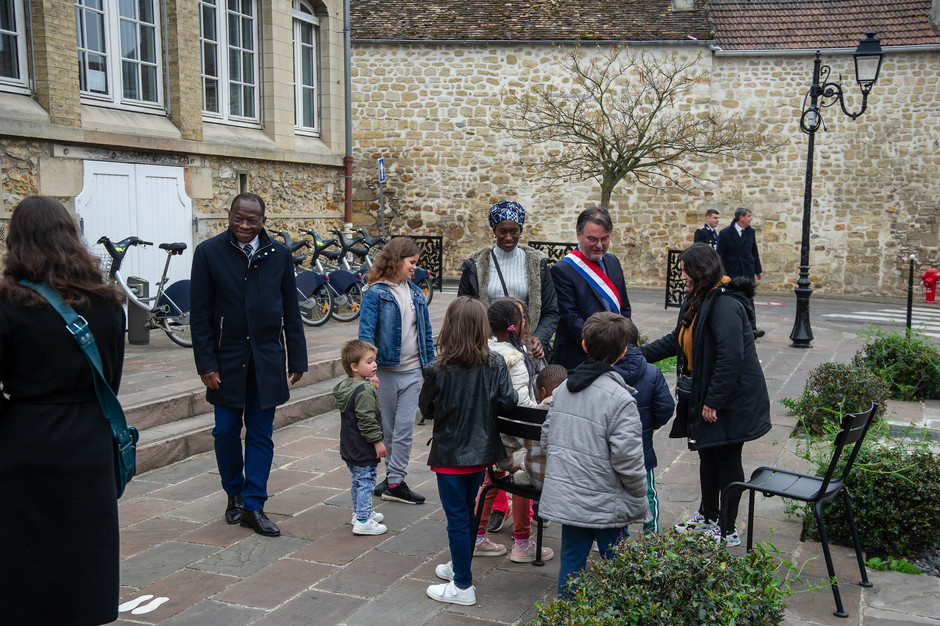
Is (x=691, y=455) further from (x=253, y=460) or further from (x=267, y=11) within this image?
(x=267, y=11)

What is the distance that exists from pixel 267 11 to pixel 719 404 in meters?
10.1

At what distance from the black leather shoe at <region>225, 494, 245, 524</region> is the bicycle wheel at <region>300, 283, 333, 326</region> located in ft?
20.2

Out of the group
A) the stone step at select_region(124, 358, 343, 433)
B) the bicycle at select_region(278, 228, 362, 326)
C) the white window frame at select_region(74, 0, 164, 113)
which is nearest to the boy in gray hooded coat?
the stone step at select_region(124, 358, 343, 433)

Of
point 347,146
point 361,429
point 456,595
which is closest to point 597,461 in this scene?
point 456,595

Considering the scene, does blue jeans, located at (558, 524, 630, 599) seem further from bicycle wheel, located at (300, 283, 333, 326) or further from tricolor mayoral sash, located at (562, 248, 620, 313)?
bicycle wheel, located at (300, 283, 333, 326)

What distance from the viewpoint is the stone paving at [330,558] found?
3910mm

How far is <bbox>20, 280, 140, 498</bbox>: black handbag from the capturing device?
9.78ft

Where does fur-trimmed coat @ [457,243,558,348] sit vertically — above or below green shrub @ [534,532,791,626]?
above

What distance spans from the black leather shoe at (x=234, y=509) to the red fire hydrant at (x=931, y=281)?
18245 millimetres

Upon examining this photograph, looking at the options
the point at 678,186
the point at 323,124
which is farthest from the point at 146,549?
the point at 678,186

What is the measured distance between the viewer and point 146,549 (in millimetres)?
4660

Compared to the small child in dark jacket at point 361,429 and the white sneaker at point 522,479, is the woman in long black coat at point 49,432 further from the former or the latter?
the white sneaker at point 522,479

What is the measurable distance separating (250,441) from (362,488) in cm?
70

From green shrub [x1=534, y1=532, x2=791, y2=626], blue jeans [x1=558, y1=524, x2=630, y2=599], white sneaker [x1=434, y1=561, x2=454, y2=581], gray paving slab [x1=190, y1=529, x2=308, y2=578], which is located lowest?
gray paving slab [x1=190, y1=529, x2=308, y2=578]
